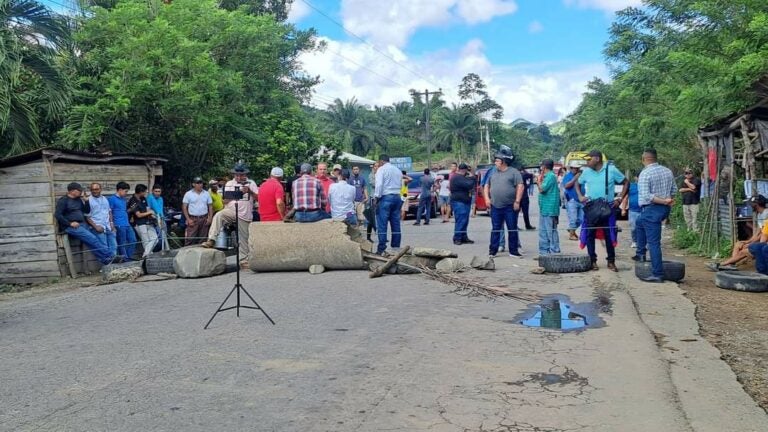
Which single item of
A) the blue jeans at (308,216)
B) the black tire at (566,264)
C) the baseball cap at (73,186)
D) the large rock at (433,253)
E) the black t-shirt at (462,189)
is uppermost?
the baseball cap at (73,186)

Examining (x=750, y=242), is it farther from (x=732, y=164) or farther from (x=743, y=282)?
(x=732, y=164)

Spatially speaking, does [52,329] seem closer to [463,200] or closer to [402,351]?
[402,351]

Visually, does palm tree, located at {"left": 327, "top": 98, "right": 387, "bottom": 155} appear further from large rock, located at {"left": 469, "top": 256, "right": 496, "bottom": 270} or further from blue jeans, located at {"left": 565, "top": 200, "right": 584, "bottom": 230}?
large rock, located at {"left": 469, "top": 256, "right": 496, "bottom": 270}

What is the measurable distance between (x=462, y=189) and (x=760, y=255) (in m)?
6.20

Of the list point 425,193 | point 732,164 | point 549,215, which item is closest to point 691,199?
point 732,164

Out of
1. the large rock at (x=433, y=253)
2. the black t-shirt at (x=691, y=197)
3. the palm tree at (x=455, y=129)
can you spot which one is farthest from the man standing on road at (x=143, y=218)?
the palm tree at (x=455, y=129)

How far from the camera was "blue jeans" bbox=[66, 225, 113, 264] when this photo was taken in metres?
13.1

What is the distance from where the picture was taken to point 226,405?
496cm

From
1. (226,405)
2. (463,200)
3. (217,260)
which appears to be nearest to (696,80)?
(463,200)

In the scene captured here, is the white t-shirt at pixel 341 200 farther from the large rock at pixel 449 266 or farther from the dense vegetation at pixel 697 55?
the dense vegetation at pixel 697 55

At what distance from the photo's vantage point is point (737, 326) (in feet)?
24.5

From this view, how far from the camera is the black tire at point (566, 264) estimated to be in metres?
11.1

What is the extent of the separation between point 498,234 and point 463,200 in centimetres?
228

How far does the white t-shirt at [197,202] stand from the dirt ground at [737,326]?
9921mm
